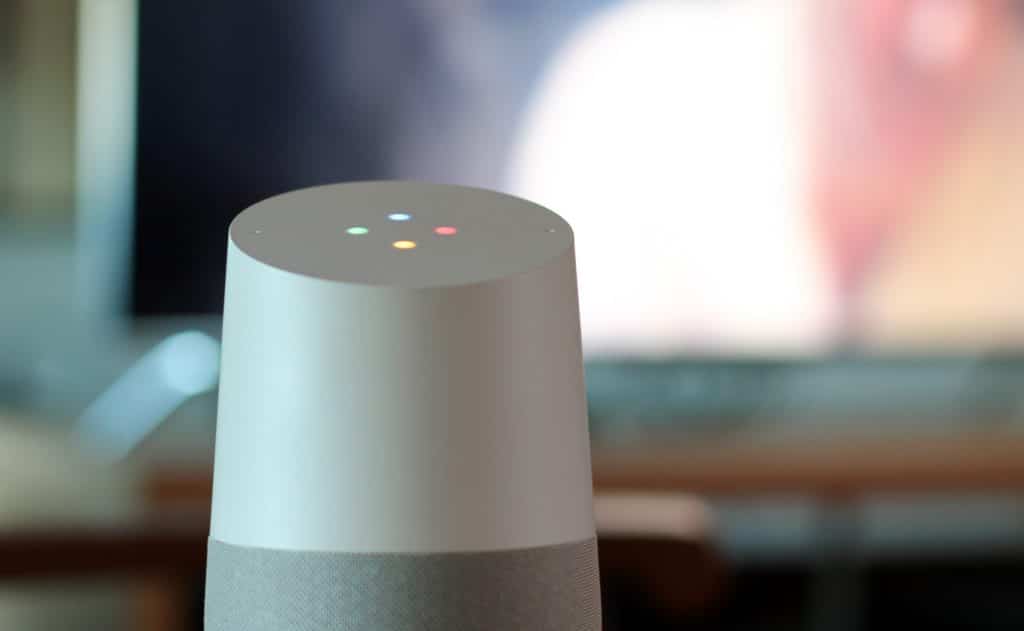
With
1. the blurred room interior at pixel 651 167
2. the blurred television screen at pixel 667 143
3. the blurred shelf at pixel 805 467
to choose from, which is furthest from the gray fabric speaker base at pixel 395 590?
the blurred television screen at pixel 667 143

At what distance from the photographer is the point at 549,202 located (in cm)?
192

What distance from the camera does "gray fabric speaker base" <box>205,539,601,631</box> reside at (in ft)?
0.99

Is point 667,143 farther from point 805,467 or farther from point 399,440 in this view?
point 399,440

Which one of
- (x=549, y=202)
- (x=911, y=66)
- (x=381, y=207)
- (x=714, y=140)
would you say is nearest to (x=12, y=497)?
(x=381, y=207)

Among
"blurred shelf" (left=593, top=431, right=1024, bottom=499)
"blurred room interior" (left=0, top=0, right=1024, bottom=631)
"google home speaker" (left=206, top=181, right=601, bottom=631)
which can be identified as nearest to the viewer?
"google home speaker" (left=206, top=181, right=601, bottom=631)

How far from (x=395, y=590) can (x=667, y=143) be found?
65.5 inches

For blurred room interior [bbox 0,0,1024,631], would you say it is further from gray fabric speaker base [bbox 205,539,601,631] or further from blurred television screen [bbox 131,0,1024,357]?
gray fabric speaker base [bbox 205,539,601,631]

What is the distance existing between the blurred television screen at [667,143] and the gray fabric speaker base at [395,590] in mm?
1592

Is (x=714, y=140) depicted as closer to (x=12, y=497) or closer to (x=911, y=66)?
(x=911, y=66)

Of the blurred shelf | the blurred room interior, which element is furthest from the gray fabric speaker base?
the blurred room interior

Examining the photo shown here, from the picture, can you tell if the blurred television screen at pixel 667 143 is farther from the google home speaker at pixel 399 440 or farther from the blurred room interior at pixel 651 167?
the google home speaker at pixel 399 440

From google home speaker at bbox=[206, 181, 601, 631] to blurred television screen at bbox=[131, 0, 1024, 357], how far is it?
1585 millimetres

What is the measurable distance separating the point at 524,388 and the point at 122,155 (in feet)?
5.42

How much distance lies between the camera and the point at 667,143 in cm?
193
